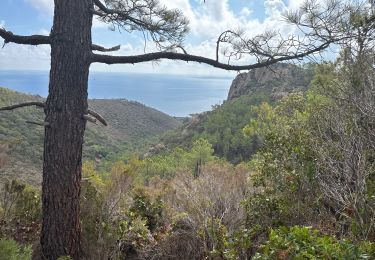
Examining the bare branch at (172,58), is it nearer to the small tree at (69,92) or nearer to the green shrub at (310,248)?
the small tree at (69,92)

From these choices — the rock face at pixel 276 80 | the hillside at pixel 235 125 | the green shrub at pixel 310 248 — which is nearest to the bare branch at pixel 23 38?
the rock face at pixel 276 80

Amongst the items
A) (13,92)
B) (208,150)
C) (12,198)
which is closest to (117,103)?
(13,92)

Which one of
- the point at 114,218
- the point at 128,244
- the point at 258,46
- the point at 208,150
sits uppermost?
the point at 258,46

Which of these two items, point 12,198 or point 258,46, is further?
point 12,198

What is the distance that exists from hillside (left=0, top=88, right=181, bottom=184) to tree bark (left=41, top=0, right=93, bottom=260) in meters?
4.12

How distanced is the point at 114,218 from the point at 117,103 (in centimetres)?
9356

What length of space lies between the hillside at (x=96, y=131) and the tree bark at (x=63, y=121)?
4.12 metres

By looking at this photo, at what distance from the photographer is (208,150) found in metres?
38.6

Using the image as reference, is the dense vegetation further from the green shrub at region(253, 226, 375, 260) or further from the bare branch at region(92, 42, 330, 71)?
the bare branch at region(92, 42, 330, 71)

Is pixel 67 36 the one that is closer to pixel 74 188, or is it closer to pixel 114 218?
pixel 74 188

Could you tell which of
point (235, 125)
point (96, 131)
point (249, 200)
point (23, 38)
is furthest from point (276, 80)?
point (96, 131)

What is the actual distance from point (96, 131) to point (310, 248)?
75146 mm

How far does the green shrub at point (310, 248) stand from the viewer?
2.04 metres

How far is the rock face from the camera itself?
4508 mm
